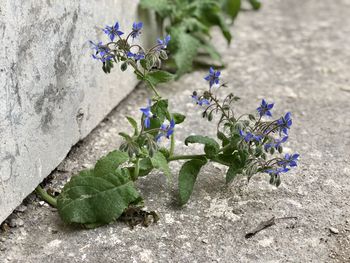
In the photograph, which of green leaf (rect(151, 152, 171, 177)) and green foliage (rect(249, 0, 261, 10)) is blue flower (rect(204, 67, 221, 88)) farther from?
green foliage (rect(249, 0, 261, 10))

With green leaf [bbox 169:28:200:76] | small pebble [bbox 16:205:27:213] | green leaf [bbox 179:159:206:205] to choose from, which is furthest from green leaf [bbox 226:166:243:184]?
green leaf [bbox 169:28:200:76]

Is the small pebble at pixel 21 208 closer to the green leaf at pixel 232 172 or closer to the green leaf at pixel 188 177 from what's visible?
the green leaf at pixel 188 177

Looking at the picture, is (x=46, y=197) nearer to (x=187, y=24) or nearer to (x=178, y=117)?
(x=178, y=117)

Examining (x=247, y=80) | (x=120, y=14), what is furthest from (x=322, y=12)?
(x=120, y=14)

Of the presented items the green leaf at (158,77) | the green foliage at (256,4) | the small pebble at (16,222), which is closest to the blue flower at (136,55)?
the green leaf at (158,77)

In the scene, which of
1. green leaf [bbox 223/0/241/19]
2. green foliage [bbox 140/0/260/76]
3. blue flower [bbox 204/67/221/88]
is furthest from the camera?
green leaf [bbox 223/0/241/19]

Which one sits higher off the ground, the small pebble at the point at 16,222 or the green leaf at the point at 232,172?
the green leaf at the point at 232,172

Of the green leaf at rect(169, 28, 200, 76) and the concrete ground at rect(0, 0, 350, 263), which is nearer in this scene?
the concrete ground at rect(0, 0, 350, 263)
